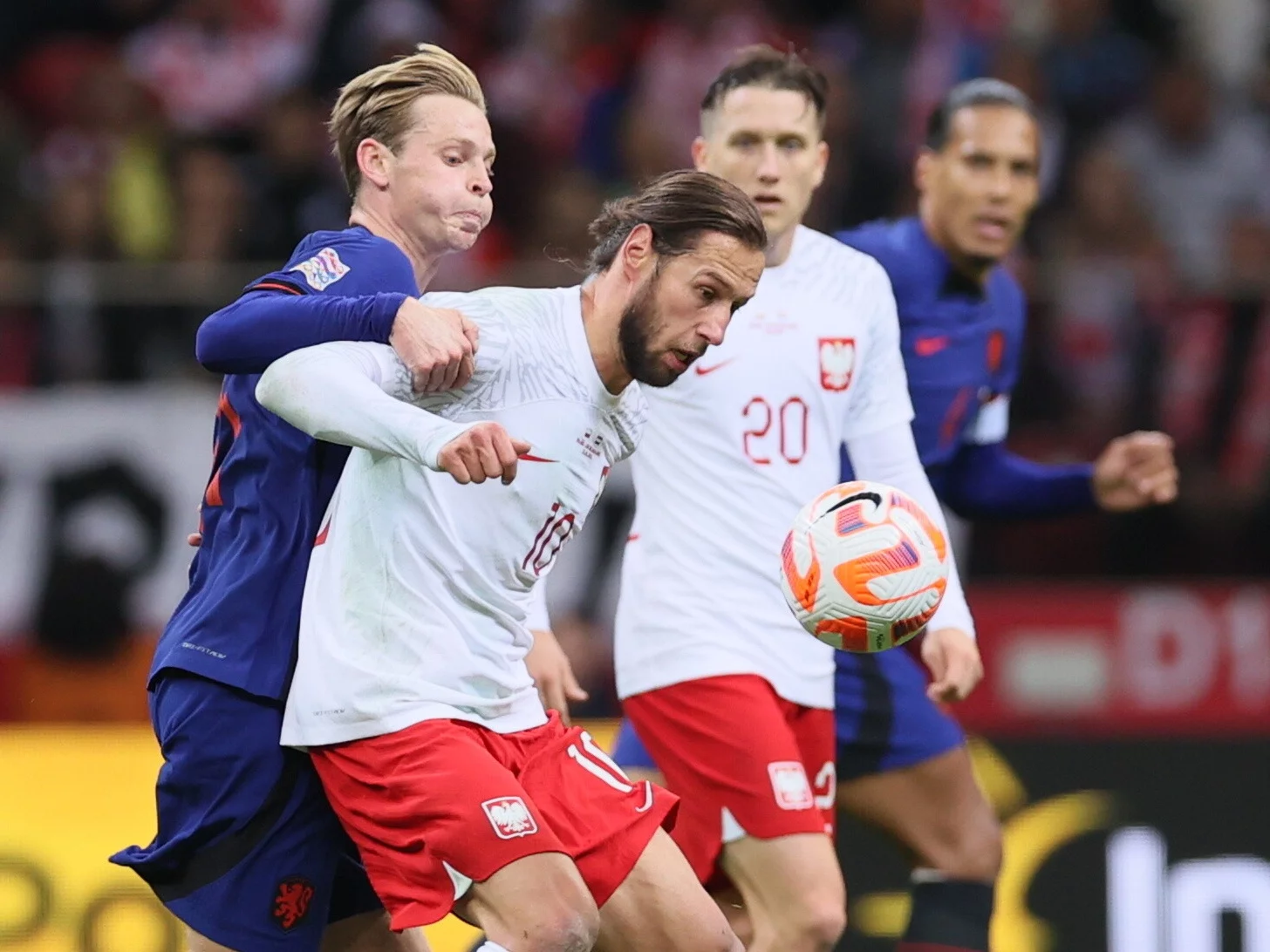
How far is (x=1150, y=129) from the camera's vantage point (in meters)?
10.5

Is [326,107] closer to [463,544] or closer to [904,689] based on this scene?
[904,689]

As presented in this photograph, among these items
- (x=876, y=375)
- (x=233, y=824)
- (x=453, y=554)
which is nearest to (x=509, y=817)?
(x=453, y=554)

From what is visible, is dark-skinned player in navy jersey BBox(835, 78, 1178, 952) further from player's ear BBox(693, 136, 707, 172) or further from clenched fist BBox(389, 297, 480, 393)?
clenched fist BBox(389, 297, 480, 393)

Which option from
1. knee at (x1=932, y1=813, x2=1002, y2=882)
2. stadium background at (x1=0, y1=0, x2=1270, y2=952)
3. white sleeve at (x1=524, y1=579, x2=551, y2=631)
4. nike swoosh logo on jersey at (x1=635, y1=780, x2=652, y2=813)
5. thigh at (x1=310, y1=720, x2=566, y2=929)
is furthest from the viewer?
stadium background at (x1=0, y1=0, x2=1270, y2=952)

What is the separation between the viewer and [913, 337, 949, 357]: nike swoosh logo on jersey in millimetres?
5789

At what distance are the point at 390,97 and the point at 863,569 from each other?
1.37 m

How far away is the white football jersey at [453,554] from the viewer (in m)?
3.96

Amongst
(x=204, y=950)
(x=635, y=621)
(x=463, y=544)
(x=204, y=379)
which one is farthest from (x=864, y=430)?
(x=204, y=379)

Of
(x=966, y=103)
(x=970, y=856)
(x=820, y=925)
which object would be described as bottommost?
(x=970, y=856)

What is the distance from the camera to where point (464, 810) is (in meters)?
3.84

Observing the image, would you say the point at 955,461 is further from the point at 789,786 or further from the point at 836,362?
the point at 789,786

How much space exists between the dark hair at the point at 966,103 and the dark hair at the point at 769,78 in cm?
67

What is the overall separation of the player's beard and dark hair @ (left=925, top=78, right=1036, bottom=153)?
215 centimetres

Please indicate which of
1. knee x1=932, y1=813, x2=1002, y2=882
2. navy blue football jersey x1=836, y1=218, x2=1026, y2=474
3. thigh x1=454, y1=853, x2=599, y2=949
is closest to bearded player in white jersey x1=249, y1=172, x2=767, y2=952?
thigh x1=454, y1=853, x2=599, y2=949
